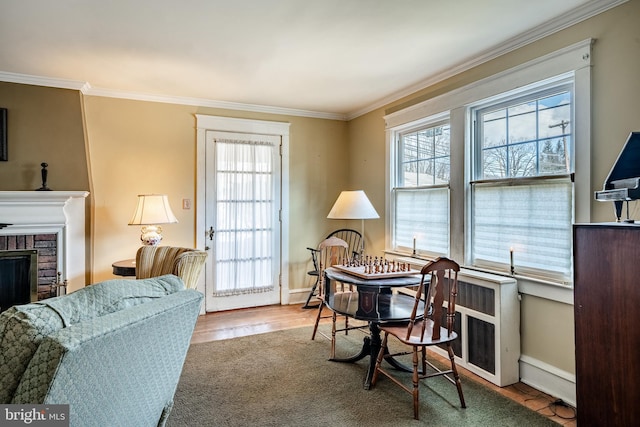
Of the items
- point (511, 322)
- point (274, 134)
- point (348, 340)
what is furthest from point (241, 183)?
point (511, 322)

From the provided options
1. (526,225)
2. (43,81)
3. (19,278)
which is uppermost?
(43,81)

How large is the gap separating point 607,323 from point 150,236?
3.59m

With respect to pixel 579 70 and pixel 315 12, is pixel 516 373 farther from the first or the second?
pixel 315 12

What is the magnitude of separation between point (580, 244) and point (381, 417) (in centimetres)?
143

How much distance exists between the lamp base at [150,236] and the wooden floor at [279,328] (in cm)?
98

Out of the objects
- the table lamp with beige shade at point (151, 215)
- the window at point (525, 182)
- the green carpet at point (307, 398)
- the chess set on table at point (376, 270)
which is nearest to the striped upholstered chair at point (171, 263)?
the table lamp with beige shade at point (151, 215)

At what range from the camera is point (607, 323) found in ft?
5.16

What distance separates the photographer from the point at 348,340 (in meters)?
3.42

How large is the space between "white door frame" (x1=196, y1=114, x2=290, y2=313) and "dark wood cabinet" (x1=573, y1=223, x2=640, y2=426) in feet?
11.2

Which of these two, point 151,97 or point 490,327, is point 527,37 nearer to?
point 490,327

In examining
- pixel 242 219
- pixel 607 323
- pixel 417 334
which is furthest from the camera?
pixel 242 219

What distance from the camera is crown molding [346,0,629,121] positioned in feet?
7.22

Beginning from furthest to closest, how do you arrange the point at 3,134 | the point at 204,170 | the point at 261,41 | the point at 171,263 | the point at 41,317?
the point at 204,170 → the point at 3,134 → the point at 171,263 → the point at 261,41 → the point at 41,317

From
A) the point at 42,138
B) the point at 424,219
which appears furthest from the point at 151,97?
the point at 424,219
